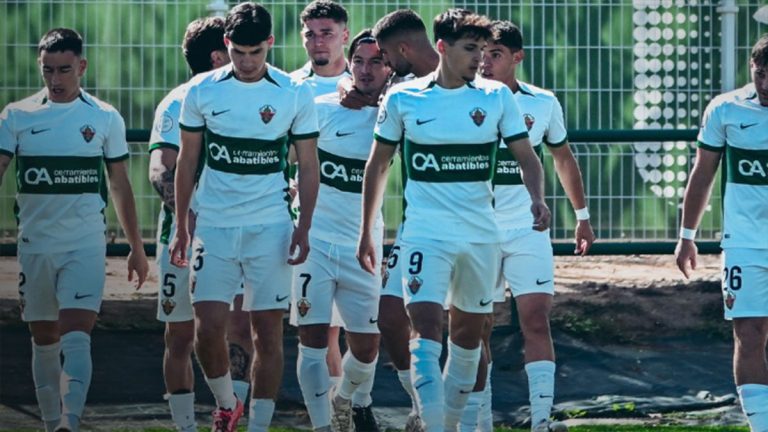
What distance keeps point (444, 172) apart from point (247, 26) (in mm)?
1143

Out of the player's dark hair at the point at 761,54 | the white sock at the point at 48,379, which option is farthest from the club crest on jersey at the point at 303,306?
the player's dark hair at the point at 761,54

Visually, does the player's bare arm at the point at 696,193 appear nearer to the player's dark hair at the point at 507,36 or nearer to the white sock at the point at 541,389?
the white sock at the point at 541,389

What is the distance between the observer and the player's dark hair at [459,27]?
362 inches

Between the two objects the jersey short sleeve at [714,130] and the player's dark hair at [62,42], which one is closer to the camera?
the jersey short sleeve at [714,130]

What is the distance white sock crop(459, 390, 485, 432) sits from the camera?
389 inches

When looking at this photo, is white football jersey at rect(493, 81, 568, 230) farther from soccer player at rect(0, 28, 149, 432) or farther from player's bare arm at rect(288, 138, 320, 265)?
soccer player at rect(0, 28, 149, 432)

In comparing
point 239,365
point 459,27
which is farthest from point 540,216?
point 239,365

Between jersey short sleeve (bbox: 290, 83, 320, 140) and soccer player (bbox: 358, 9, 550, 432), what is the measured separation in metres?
0.37

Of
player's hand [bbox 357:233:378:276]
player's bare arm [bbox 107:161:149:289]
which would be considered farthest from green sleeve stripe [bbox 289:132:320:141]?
player's bare arm [bbox 107:161:149:289]

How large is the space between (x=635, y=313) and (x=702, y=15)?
11.2 ft

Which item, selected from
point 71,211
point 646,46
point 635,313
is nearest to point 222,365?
point 71,211

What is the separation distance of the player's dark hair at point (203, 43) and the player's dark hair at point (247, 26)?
3.07ft

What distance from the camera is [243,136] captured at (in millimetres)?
9430

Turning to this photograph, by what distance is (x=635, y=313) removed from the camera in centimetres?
1466
